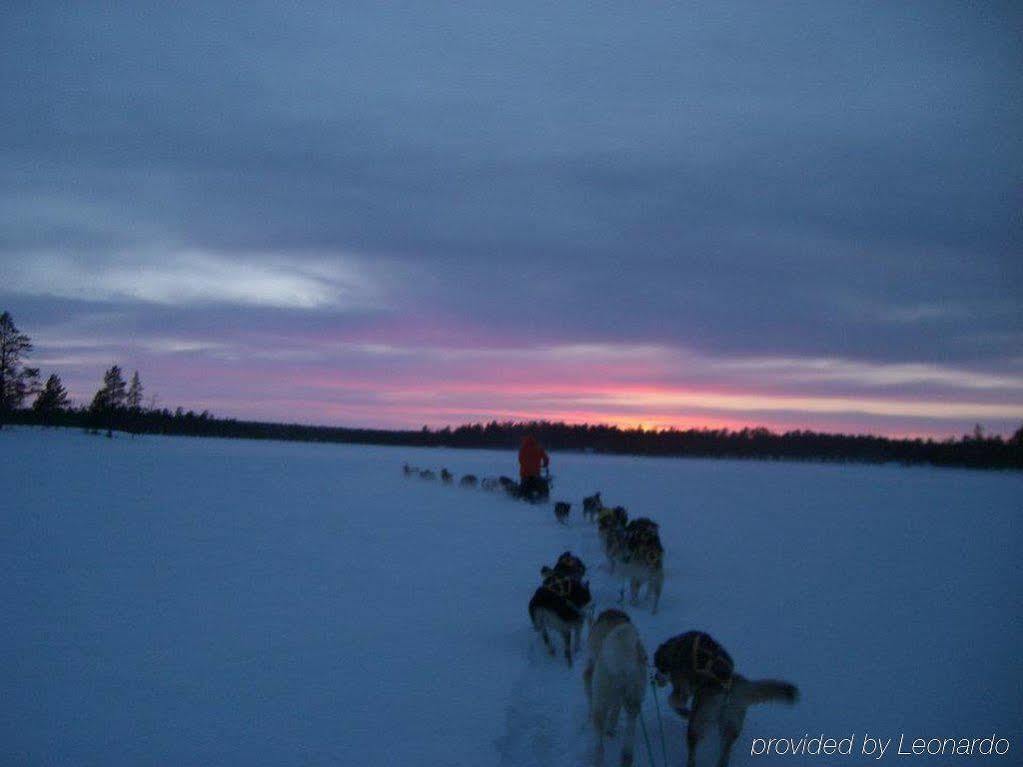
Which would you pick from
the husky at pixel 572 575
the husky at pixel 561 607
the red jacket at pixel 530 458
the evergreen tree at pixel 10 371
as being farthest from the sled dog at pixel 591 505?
the evergreen tree at pixel 10 371

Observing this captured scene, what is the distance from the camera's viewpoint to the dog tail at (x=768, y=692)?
3576mm

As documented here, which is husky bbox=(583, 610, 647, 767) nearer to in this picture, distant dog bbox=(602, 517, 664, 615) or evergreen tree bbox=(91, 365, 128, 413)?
distant dog bbox=(602, 517, 664, 615)

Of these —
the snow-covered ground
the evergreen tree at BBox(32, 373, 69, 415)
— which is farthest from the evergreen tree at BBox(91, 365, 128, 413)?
the snow-covered ground

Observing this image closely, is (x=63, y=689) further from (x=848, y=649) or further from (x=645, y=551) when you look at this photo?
→ (x=848, y=649)

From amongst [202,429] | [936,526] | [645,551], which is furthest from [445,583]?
[202,429]

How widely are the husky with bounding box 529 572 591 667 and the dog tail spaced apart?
2158mm

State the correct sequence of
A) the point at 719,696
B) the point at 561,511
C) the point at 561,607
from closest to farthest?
the point at 719,696
the point at 561,607
the point at 561,511

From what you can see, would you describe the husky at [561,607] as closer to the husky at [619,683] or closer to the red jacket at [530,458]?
the husky at [619,683]

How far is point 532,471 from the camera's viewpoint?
750 inches

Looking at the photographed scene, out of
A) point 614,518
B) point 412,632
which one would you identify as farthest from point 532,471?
point 412,632

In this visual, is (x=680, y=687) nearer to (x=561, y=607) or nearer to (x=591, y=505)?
(x=561, y=607)

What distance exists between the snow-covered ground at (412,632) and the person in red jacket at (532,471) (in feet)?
16.1

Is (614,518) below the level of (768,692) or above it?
below

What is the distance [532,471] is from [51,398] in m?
51.8
